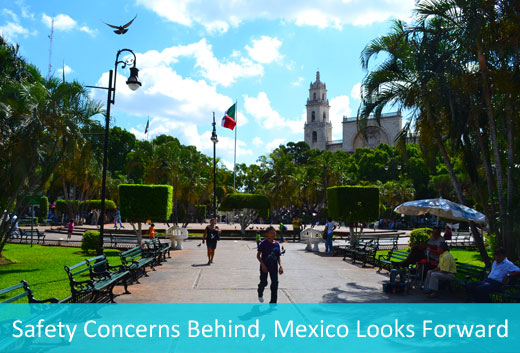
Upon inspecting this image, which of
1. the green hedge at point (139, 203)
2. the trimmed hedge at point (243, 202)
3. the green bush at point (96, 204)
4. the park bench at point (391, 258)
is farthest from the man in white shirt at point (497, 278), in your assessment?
the green bush at point (96, 204)

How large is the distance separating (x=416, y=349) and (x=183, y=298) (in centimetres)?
441

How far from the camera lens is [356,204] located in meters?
19.3

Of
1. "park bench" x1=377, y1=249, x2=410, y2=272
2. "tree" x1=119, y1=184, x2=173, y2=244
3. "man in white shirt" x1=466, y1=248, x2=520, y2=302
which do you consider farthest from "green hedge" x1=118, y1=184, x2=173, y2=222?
"man in white shirt" x1=466, y1=248, x2=520, y2=302

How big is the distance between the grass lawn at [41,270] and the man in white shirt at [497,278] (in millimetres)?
7742

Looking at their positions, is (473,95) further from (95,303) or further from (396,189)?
(396,189)

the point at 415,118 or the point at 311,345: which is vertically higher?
the point at 415,118

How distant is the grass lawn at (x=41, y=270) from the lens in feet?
29.8

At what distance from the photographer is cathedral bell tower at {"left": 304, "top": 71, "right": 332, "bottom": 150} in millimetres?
98062

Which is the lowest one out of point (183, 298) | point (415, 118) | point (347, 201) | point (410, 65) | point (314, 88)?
point (183, 298)

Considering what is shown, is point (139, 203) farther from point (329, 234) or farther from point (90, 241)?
point (329, 234)

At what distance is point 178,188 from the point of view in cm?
3731

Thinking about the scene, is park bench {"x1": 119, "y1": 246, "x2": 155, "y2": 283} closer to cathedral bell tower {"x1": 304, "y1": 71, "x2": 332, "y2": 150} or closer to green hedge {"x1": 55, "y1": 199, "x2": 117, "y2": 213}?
green hedge {"x1": 55, "y1": 199, "x2": 117, "y2": 213}

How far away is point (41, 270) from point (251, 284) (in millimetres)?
6371

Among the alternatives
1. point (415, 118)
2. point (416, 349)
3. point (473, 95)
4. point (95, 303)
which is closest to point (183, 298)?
point (95, 303)
